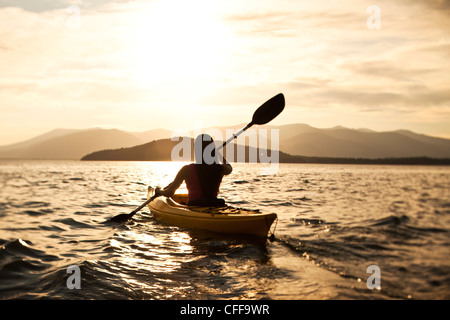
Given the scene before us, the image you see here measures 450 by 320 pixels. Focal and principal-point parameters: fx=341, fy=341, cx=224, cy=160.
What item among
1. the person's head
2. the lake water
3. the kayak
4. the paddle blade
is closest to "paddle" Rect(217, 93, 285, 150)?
the paddle blade

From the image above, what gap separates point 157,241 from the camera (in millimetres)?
7293

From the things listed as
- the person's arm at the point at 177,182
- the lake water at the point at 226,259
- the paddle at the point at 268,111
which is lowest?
the lake water at the point at 226,259

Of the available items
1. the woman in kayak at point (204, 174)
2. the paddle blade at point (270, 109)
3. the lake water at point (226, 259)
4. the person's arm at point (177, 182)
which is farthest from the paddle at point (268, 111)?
the lake water at point (226, 259)

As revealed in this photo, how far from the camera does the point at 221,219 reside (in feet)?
24.3

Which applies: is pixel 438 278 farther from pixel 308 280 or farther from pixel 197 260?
pixel 197 260

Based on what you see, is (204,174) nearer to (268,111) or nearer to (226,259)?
(226,259)

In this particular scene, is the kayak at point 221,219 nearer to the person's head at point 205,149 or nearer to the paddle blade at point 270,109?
the person's head at point 205,149

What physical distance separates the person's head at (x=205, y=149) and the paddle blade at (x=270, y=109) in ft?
8.21

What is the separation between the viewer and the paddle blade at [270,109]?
32.0 feet

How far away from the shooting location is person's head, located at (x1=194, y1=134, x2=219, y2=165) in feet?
25.5

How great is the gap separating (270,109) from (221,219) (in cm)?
393

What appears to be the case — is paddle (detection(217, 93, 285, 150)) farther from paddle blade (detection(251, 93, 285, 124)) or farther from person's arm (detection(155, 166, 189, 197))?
person's arm (detection(155, 166, 189, 197))
